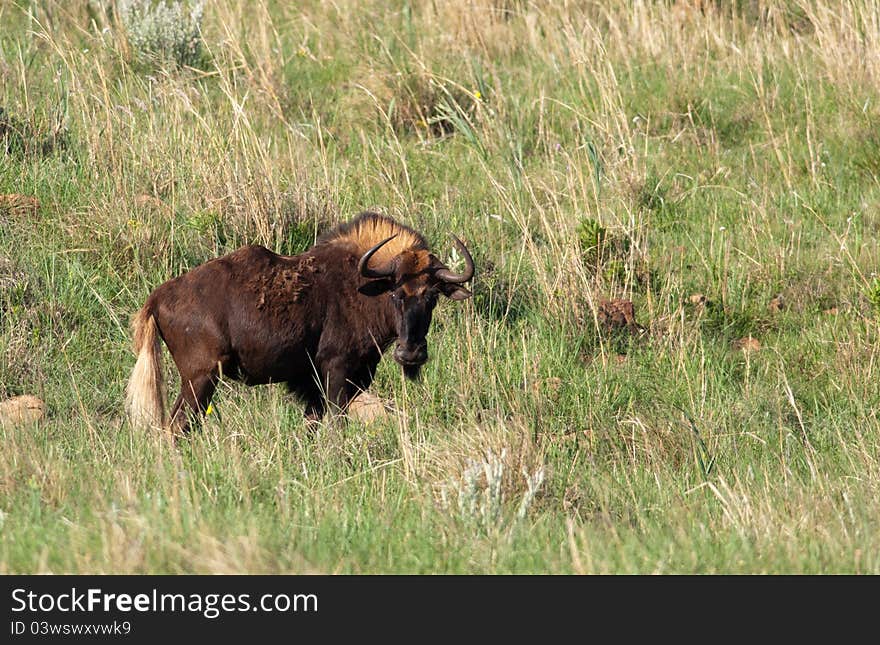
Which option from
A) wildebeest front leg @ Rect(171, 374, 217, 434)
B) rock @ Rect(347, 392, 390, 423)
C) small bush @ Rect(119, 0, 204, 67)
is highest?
small bush @ Rect(119, 0, 204, 67)

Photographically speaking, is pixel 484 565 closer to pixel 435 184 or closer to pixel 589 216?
pixel 589 216

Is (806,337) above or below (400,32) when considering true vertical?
below

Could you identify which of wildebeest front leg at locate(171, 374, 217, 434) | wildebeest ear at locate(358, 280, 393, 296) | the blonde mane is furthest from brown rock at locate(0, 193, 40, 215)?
wildebeest ear at locate(358, 280, 393, 296)

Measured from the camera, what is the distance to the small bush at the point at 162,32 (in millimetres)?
10906

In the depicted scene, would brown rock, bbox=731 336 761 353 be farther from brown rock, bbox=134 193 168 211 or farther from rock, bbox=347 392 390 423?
brown rock, bbox=134 193 168 211

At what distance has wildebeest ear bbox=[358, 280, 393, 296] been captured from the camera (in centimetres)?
737

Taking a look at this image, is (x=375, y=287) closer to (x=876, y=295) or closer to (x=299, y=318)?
(x=299, y=318)

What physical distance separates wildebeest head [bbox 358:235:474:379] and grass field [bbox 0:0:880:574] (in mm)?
407

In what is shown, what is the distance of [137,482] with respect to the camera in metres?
5.82

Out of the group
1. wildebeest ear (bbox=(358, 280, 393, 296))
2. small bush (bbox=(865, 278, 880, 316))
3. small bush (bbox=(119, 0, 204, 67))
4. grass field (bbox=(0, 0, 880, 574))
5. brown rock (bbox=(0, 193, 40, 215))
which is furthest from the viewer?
small bush (bbox=(119, 0, 204, 67))

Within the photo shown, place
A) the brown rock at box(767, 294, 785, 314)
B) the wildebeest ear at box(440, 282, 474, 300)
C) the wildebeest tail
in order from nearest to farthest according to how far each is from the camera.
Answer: the wildebeest tail, the wildebeest ear at box(440, 282, 474, 300), the brown rock at box(767, 294, 785, 314)

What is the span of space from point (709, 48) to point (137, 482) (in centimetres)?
758

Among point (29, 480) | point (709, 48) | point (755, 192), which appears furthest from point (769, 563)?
point (709, 48)

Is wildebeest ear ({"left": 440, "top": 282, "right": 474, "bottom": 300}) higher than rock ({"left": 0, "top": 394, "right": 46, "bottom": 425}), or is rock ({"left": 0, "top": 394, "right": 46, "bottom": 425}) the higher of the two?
wildebeest ear ({"left": 440, "top": 282, "right": 474, "bottom": 300})
